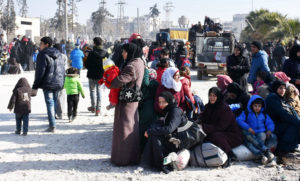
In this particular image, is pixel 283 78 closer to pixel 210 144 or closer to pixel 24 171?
pixel 210 144

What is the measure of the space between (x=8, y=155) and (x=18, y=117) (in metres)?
1.22

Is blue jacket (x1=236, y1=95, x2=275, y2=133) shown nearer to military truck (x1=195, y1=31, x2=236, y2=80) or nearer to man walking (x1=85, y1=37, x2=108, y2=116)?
man walking (x1=85, y1=37, x2=108, y2=116)

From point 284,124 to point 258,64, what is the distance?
6.29 feet

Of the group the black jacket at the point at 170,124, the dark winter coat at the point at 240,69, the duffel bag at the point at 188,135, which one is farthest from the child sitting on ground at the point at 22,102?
the dark winter coat at the point at 240,69

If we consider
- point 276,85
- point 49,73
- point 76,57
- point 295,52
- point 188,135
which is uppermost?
point 295,52

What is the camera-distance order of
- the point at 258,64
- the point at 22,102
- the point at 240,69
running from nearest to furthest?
the point at 22,102
the point at 258,64
the point at 240,69

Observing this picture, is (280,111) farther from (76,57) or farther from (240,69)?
(76,57)

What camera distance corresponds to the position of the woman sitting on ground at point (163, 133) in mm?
4809

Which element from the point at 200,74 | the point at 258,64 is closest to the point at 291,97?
the point at 258,64

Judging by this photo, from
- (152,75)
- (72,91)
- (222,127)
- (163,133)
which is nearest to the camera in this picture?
(163,133)

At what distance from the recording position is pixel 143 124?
18.1ft

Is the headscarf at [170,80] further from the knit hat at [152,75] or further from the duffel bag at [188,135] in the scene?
the duffel bag at [188,135]

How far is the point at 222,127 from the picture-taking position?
528cm

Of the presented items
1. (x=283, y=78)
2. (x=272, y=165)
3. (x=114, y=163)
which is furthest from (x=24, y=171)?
(x=283, y=78)
